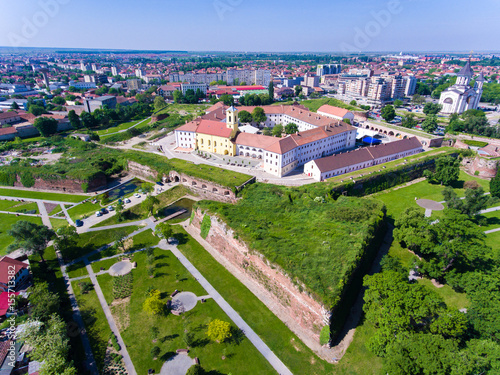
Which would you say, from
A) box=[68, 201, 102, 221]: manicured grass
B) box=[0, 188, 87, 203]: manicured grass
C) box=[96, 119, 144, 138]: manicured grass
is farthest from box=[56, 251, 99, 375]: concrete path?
box=[96, 119, 144, 138]: manicured grass

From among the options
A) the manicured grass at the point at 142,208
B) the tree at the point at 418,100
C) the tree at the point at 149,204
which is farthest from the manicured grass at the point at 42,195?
the tree at the point at 418,100

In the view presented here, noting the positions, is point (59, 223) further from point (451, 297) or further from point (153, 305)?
point (451, 297)

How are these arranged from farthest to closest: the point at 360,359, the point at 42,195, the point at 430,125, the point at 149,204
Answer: the point at 430,125, the point at 42,195, the point at 149,204, the point at 360,359

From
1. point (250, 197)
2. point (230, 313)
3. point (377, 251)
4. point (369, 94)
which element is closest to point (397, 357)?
point (230, 313)

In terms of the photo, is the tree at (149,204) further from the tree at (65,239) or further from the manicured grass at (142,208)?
the tree at (65,239)

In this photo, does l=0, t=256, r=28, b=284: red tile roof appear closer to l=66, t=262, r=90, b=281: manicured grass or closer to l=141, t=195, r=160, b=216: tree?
l=66, t=262, r=90, b=281: manicured grass

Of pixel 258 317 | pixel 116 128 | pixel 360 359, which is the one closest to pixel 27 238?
pixel 258 317
